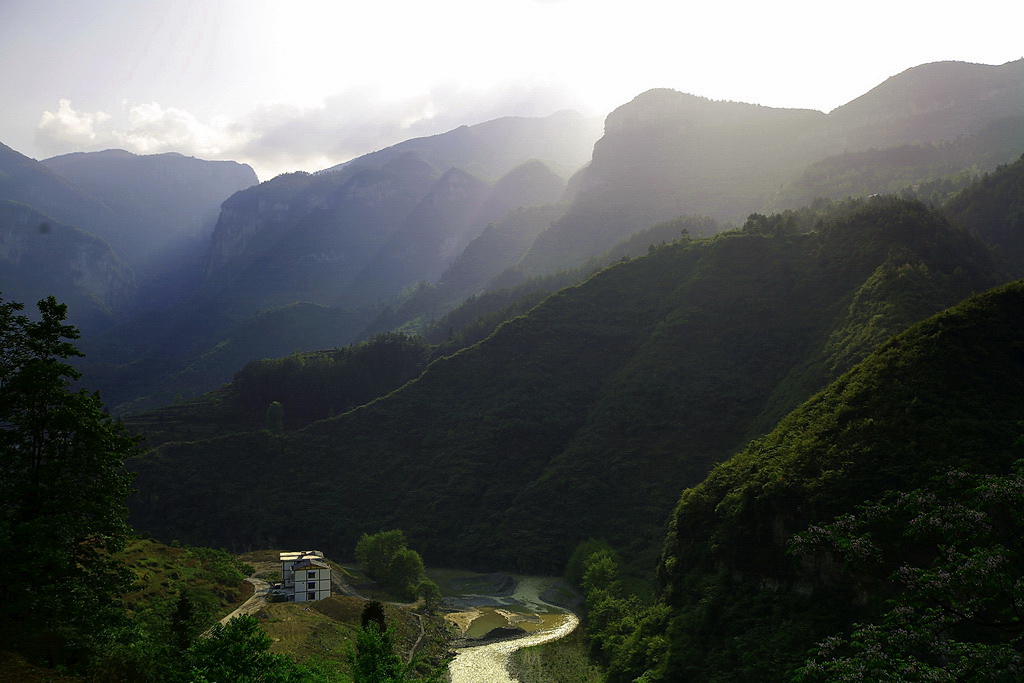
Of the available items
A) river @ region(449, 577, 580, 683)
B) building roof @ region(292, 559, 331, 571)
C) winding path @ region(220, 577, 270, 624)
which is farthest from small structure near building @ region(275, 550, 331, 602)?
river @ region(449, 577, 580, 683)

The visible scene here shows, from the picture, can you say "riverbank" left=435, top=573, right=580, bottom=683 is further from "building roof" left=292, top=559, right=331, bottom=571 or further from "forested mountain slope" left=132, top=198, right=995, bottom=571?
"building roof" left=292, top=559, right=331, bottom=571

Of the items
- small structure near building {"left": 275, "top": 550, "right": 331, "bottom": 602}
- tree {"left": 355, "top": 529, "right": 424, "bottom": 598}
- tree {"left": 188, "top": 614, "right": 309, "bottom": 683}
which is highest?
tree {"left": 188, "top": 614, "right": 309, "bottom": 683}

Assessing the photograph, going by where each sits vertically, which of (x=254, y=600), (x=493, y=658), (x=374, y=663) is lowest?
(x=493, y=658)

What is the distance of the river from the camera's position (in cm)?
5647

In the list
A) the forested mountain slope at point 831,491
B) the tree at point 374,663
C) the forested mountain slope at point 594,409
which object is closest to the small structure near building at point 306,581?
the forested mountain slope at point 831,491

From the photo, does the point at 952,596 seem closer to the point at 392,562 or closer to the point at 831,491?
the point at 831,491

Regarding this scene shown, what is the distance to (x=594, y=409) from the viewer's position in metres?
115

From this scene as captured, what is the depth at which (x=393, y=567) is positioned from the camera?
3282 inches

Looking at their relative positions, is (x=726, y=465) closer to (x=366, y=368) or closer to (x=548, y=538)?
(x=548, y=538)

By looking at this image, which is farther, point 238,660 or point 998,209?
point 998,209

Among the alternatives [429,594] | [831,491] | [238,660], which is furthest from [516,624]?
[238,660]

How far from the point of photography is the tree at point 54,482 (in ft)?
82.1

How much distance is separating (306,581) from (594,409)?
59.7m

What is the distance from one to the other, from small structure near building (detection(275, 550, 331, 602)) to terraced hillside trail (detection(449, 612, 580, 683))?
52.0 feet
